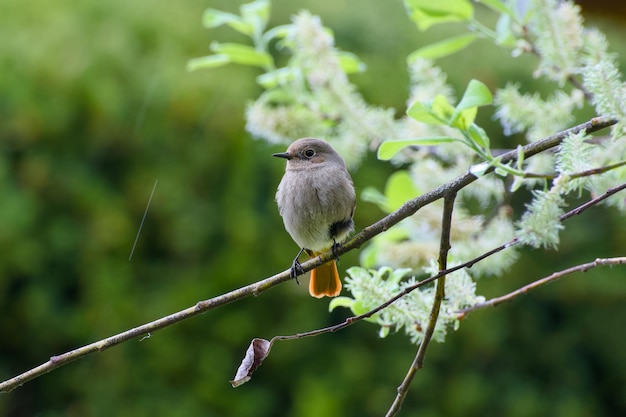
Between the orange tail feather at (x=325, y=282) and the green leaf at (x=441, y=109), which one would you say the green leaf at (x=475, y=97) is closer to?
the green leaf at (x=441, y=109)

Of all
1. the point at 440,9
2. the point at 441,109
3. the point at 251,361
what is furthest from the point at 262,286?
the point at 440,9

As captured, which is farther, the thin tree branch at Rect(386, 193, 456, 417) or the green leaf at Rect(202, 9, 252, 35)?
the green leaf at Rect(202, 9, 252, 35)

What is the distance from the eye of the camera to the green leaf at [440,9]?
1.55 meters

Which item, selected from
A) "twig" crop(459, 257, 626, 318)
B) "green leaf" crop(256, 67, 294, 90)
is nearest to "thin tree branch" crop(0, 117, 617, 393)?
"twig" crop(459, 257, 626, 318)

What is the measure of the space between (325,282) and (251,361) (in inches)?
30.4

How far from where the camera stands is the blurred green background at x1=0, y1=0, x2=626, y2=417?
10.1 feet

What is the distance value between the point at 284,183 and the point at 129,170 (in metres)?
1.58

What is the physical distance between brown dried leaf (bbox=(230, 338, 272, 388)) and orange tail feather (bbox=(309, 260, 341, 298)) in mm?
721

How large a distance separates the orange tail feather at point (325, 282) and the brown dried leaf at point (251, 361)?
28.4 inches

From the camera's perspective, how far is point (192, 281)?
3.14 metres

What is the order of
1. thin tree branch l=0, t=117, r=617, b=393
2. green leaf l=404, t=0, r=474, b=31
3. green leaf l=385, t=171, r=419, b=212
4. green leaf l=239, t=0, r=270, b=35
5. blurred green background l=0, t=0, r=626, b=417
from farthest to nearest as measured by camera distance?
blurred green background l=0, t=0, r=626, b=417 < green leaf l=239, t=0, r=270, b=35 < green leaf l=385, t=171, r=419, b=212 < green leaf l=404, t=0, r=474, b=31 < thin tree branch l=0, t=117, r=617, b=393

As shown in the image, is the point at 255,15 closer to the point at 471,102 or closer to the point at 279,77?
the point at 279,77

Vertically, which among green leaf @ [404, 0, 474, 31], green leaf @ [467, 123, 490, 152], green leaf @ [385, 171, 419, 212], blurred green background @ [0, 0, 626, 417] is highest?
green leaf @ [467, 123, 490, 152]

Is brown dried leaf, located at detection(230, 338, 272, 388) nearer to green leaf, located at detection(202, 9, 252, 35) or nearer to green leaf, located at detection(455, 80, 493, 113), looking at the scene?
green leaf, located at detection(455, 80, 493, 113)
